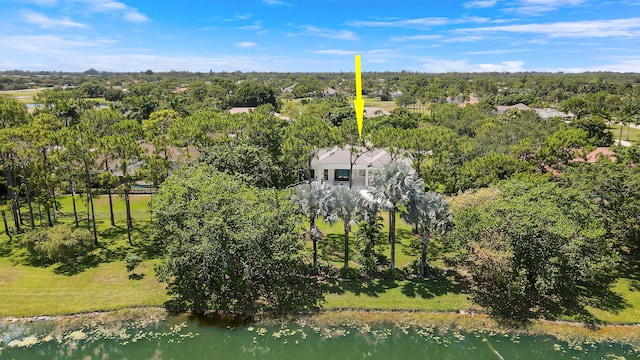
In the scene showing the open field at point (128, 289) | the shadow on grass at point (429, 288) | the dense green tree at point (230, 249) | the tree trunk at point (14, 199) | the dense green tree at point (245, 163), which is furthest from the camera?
the dense green tree at point (245, 163)

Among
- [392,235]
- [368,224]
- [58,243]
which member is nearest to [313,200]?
[368,224]

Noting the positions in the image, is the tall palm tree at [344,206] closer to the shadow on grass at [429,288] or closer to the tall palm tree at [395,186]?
the tall palm tree at [395,186]

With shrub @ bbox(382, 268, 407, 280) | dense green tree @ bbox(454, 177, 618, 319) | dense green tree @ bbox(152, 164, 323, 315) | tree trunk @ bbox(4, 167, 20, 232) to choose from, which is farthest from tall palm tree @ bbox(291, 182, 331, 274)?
tree trunk @ bbox(4, 167, 20, 232)

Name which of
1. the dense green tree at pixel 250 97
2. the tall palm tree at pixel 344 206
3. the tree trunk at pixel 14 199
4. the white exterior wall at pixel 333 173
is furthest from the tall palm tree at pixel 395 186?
the dense green tree at pixel 250 97

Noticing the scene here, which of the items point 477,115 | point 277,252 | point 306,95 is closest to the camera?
point 277,252

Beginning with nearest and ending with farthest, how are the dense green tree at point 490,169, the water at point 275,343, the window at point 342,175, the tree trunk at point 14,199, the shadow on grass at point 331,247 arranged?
the water at point 275,343, the shadow on grass at point 331,247, the tree trunk at point 14,199, the dense green tree at point 490,169, the window at point 342,175

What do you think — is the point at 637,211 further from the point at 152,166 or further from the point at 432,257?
the point at 152,166

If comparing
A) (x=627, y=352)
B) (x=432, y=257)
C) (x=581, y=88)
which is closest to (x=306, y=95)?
(x=581, y=88)

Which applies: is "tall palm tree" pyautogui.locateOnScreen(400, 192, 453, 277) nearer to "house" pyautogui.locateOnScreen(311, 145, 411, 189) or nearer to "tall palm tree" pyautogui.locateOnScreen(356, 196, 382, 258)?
"tall palm tree" pyautogui.locateOnScreen(356, 196, 382, 258)
